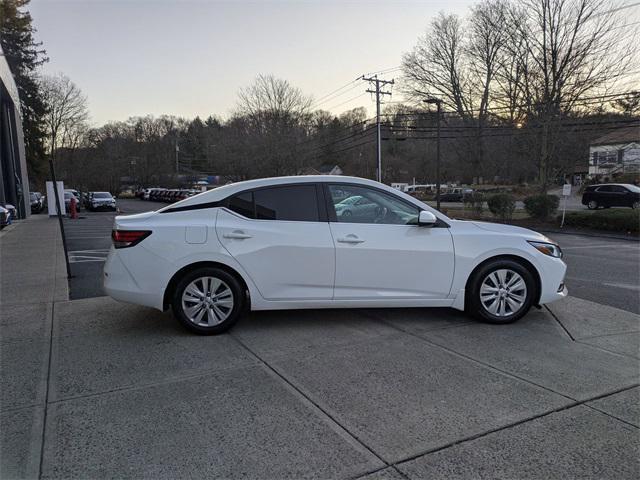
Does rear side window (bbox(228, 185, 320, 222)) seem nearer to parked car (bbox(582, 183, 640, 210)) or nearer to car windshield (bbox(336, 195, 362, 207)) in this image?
car windshield (bbox(336, 195, 362, 207))

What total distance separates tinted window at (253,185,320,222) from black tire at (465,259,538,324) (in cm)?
179

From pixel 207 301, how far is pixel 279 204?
120 centimetres

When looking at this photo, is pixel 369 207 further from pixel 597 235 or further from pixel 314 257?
pixel 597 235

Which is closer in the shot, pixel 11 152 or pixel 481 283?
pixel 481 283

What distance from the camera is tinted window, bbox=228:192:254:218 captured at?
4.70 metres

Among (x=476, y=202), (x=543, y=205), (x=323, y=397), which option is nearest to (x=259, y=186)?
(x=323, y=397)

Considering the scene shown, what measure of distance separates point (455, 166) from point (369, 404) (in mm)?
67076

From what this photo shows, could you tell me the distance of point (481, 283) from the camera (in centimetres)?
490

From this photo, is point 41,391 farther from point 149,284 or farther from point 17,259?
point 17,259

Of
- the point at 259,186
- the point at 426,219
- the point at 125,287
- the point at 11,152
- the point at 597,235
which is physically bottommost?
the point at 597,235

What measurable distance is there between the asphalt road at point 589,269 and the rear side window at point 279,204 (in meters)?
3.28

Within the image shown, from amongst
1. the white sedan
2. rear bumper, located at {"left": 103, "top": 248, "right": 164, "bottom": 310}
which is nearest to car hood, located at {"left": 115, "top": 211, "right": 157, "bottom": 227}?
the white sedan

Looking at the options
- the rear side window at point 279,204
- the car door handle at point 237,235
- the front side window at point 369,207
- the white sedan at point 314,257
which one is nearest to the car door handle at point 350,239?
the white sedan at point 314,257

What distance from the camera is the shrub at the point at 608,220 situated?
17.2 m
